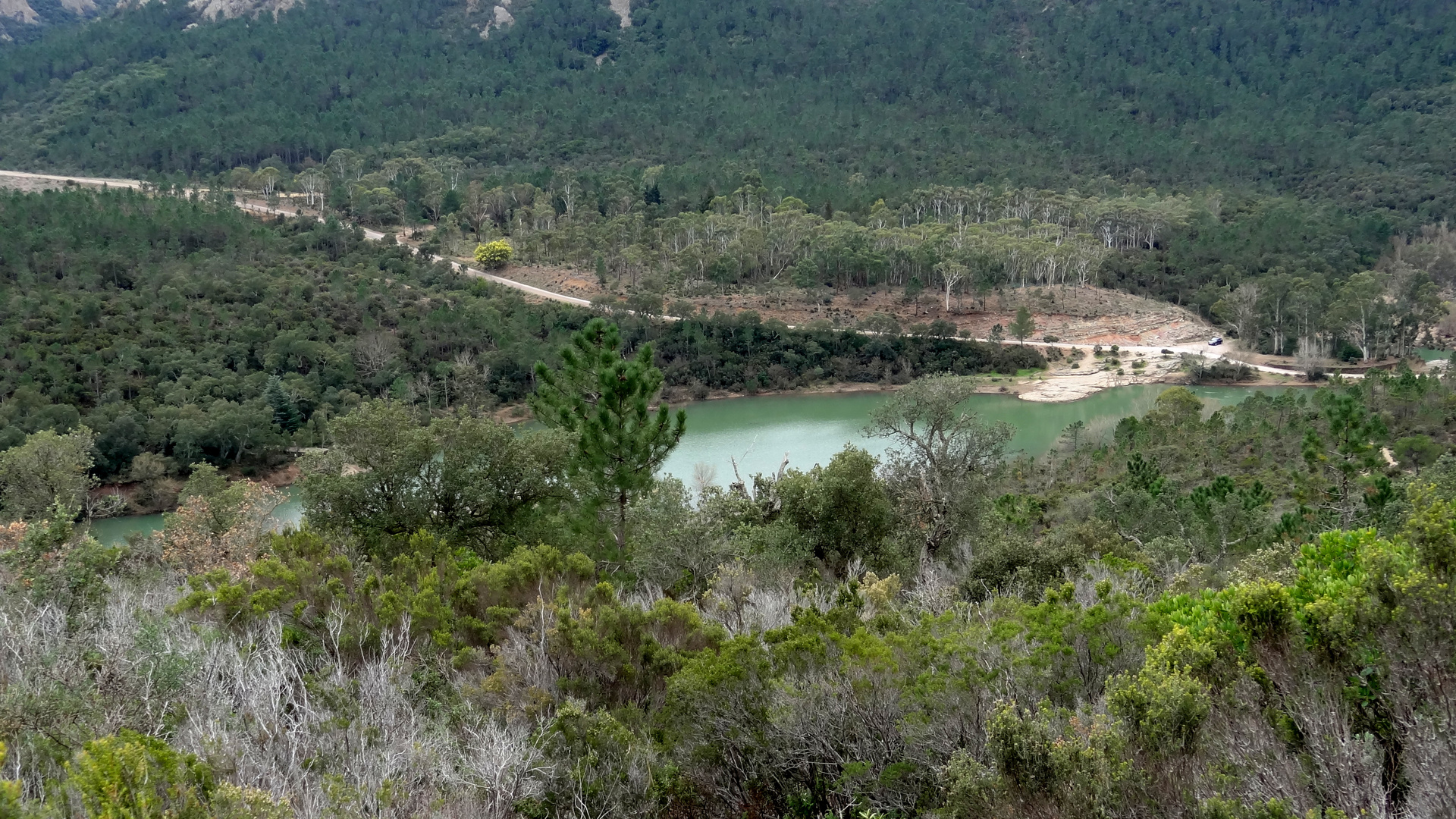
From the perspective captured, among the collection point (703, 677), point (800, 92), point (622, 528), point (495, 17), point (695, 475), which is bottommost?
point (695, 475)

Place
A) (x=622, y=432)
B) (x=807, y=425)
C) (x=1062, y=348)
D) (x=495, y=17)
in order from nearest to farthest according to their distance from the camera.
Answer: (x=622, y=432), (x=807, y=425), (x=1062, y=348), (x=495, y=17)

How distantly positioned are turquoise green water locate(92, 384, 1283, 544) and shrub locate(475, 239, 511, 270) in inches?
639

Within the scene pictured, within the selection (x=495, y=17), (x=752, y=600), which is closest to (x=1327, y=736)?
(x=752, y=600)

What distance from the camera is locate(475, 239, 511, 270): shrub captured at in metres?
48.0

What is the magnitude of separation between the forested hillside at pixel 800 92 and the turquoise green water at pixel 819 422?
25547mm

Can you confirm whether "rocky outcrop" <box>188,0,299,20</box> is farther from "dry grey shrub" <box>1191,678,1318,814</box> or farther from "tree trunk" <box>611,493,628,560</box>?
"dry grey shrub" <box>1191,678,1318,814</box>

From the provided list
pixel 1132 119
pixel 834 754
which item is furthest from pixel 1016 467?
pixel 1132 119

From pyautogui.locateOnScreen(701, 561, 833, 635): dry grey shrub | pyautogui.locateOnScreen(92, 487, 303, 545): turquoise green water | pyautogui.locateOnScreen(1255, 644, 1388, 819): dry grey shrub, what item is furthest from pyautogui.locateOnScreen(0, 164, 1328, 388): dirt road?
pyautogui.locateOnScreen(1255, 644, 1388, 819): dry grey shrub

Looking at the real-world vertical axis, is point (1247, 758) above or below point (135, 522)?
above

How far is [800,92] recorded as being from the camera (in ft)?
301

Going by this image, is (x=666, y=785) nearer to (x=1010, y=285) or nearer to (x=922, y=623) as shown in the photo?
(x=922, y=623)

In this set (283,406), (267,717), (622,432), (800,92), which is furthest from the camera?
(800,92)

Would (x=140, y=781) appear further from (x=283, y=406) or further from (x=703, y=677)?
(x=283, y=406)

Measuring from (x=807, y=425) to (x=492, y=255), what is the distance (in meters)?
22.8
